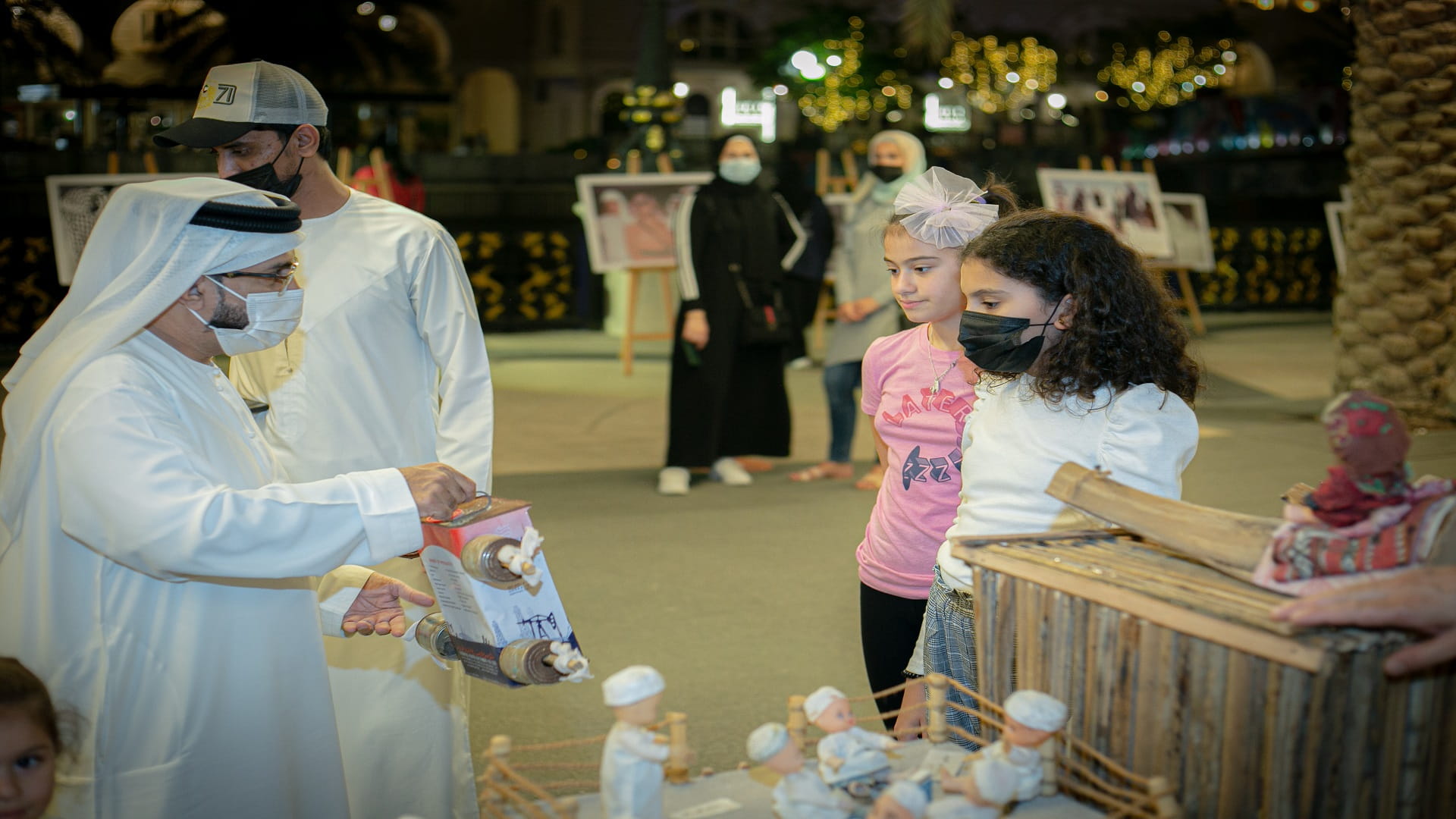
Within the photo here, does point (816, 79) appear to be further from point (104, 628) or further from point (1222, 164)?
point (104, 628)

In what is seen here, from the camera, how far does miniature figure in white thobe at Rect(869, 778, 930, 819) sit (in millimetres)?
1558

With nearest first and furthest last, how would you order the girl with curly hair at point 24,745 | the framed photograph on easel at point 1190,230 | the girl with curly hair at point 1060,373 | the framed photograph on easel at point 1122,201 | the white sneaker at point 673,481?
the girl with curly hair at point 24,745 → the girl with curly hair at point 1060,373 → the white sneaker at point 673,481 → the framed photograph on easel at point 1122,201 → the framed photograph on easel at point 1190,230

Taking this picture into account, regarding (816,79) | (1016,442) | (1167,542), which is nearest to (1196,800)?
(1167,542)

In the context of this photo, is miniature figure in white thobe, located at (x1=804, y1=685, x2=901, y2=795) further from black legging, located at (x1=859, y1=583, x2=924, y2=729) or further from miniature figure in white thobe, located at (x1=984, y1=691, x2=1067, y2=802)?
black legging, located at (x1=859, y1=583, x2=924, y2=729)

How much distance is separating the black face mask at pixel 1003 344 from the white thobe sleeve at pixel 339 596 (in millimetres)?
1231

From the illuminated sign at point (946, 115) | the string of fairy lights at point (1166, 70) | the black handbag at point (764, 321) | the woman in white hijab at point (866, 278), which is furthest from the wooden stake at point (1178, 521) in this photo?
the string of fairy lights at point (1166, 70)

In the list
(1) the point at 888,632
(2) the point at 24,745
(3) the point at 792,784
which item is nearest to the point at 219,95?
(2) the point at 24,745

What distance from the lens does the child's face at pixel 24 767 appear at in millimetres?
1822

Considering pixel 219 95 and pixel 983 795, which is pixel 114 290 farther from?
pixel 983 795

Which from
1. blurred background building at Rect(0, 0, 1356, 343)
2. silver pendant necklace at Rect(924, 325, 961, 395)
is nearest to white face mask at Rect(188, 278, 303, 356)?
silver pendant necklace at Rect(924, 325, 961, 395)

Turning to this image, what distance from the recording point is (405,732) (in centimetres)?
300

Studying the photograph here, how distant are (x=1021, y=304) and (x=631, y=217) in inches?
350

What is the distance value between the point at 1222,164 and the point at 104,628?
21.4 meters

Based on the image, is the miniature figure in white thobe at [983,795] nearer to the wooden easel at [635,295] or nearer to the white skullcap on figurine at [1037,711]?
the white skullcap on figurine at [1037,711]
